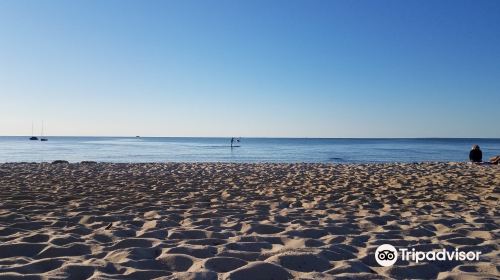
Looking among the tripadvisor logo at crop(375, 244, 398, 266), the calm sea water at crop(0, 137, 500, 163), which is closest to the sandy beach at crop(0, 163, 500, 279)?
the tripadvisor logo at crop(375, 244, 398, 266)

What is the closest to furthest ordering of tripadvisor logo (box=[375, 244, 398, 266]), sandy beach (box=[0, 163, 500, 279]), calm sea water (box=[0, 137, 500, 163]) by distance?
1. sandy beach (box=[0, 163, 500, 279])
2. tripadvisor logo (box=[375, 244, 398, 266])
3. calm sea water (box=[0, 137, 500, 163])

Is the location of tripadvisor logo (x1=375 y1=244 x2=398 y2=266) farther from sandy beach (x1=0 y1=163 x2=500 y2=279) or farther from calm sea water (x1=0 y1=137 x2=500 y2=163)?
calm sea water (x1=0 y1=137 x2=500 y2=163)

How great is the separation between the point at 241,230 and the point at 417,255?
1965 millimetres

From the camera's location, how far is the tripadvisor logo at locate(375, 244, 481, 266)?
344 cm

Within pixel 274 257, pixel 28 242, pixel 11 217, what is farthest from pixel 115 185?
pixel 274 257

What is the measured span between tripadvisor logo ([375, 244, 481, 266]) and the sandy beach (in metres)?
0.08

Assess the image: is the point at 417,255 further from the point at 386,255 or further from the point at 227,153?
the point at 227,153

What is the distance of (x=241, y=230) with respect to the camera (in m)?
4.62

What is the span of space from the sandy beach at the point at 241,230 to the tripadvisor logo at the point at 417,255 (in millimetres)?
84

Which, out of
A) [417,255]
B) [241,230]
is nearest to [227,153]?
[241,230]

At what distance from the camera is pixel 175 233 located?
4379 mm

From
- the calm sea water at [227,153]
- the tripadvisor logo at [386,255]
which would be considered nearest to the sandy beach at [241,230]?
the tripadvisor logo at [386,255]

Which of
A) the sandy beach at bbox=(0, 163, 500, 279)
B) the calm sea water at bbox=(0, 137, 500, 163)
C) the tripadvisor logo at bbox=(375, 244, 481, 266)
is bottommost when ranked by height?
the calm sea water at bbox=(0, 137, 500, 163)

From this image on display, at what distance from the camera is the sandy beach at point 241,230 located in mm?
3176
